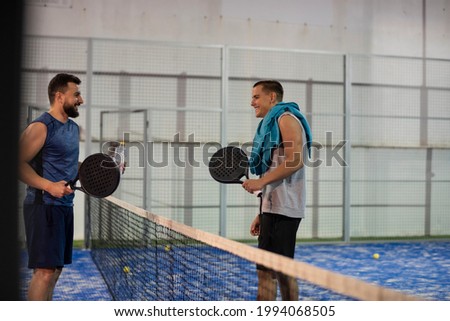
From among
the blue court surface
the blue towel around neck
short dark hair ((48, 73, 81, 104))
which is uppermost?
short dark hair ((48, 73, 81, 104))

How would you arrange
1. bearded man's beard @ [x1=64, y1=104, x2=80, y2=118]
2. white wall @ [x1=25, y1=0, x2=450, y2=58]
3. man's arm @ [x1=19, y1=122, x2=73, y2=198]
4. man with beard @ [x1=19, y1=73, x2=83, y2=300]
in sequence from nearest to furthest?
1. man's arm @ [x1=19, y1=122, x2=73, y2=198]
2. man with beard @ [x1=19, y1=73, x2=83, y2=300]
3. bearded man's beard @ [x1=64, y1=104, x2=80, y2=118]
4. white wall @ [x1=25, y1=0, x2=450, y2=58]

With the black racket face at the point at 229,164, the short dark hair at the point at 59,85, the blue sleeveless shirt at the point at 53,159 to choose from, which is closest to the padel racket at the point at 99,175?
the blue sleeveless shirt at the point at 53,159

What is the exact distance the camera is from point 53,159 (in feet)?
10.1

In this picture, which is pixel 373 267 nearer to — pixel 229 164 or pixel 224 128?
pixel 224 128

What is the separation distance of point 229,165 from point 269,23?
16.6 ft

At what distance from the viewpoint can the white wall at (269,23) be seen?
7.59 meters

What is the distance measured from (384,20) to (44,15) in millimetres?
4385

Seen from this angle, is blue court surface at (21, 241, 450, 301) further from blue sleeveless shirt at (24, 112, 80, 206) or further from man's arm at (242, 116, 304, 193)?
man's arm at (242, 116, 304, 193)

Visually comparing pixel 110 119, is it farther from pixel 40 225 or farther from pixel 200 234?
pixel 200 234

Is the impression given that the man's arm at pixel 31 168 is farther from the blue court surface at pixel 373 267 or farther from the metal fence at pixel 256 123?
the metal fence at pixel 256 123

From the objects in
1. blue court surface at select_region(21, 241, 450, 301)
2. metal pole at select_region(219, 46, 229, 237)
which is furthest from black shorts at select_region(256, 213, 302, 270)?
metal pole at select_region(219, 46, 229, 237)

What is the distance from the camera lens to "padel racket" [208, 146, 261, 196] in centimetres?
344

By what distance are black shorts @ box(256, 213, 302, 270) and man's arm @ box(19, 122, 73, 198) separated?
3.28 feet
